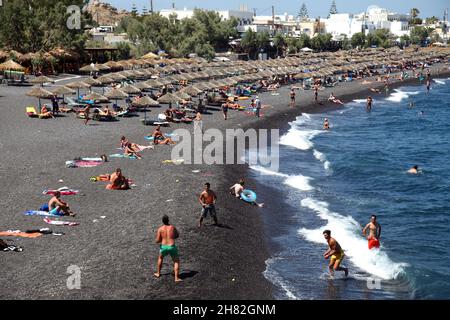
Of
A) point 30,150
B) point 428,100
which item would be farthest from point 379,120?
point 30,150

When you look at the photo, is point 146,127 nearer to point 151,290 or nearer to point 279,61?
point 151,290

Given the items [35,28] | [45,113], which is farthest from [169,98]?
[35,28]

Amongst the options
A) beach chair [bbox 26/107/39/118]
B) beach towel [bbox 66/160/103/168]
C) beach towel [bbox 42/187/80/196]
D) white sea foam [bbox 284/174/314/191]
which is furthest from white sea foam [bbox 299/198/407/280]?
beach chair [bbox 26/107/39/118]

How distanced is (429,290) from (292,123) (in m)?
27.6

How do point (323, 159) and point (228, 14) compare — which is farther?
point (228, 14)

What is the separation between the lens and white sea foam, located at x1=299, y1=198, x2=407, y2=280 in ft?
48.8

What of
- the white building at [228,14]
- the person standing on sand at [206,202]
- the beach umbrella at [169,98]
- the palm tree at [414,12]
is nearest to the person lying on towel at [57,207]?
the person standing on sand at [206,202]

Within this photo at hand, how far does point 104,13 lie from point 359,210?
172 m

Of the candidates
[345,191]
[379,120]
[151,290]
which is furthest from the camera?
[379,120]

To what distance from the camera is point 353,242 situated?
16828 millimetres

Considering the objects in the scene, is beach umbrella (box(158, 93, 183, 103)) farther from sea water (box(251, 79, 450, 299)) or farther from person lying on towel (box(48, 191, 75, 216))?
person lying on towel (box(48, 191, 75, 216))

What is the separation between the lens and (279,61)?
234 ft

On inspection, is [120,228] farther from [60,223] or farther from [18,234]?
[18,234]

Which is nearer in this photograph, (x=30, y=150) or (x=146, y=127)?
(x=30, y=150)
